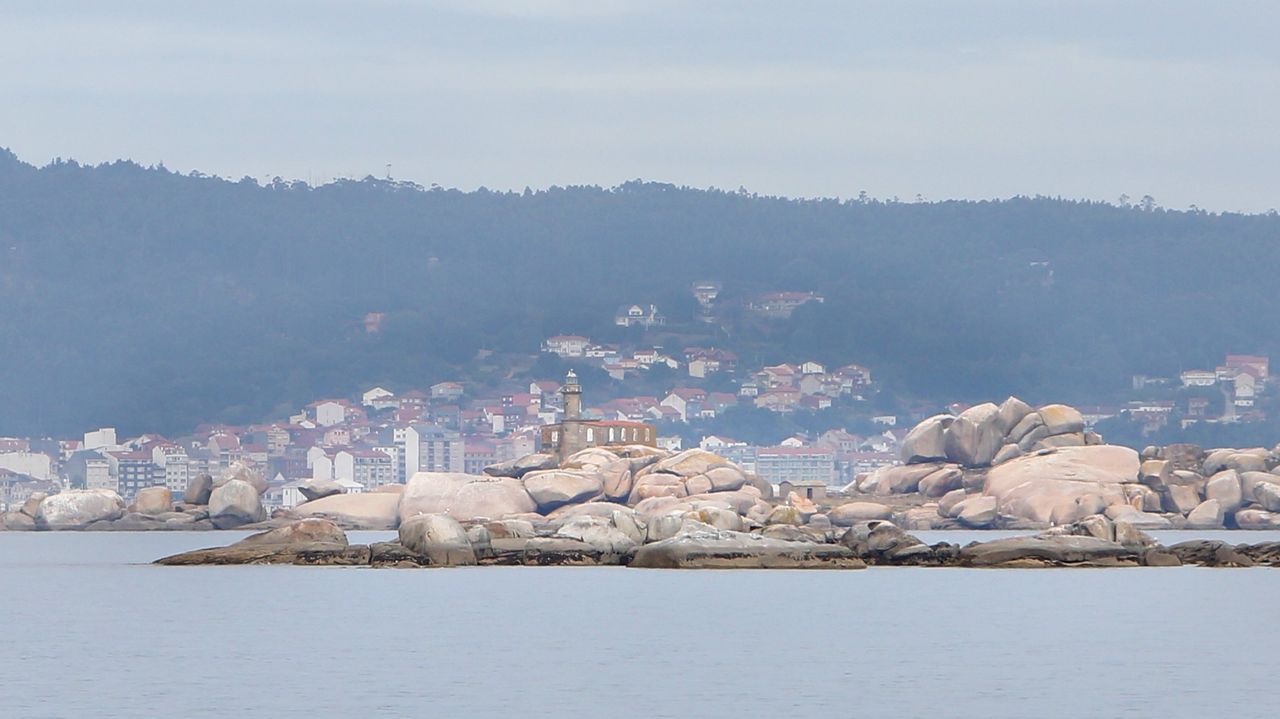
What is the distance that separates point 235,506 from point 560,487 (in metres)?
15.9

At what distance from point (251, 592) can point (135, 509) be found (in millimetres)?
63118

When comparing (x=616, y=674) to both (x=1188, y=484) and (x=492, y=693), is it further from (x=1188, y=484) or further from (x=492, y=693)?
(x=1188, y=484)

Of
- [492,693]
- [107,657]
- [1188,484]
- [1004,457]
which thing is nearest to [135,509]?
[1004,457]

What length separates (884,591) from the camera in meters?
61.5

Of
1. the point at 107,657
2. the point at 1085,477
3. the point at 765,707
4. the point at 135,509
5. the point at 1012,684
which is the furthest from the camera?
the point at 135,509

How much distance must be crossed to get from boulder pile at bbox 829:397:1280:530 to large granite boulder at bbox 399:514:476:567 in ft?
130

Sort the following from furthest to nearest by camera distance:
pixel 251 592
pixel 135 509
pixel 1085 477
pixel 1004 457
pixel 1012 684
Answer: pixel 135 509
pixel 1004 457
pixel 1085 477
pixel 251 592
pixel 1012 684

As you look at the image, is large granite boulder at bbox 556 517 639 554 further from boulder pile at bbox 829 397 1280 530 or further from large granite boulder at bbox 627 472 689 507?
boulder pile at bbox 829 397 1280 530

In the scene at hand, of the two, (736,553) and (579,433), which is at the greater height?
(579,433)

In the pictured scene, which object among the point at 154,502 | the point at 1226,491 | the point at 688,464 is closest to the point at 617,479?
the point at 688,464

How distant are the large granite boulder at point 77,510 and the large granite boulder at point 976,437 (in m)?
44.1

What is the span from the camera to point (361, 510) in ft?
380

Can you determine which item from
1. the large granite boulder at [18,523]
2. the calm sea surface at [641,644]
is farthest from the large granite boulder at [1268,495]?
the large granite boulder at [18,523]

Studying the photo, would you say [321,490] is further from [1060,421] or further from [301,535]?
[301,535]
